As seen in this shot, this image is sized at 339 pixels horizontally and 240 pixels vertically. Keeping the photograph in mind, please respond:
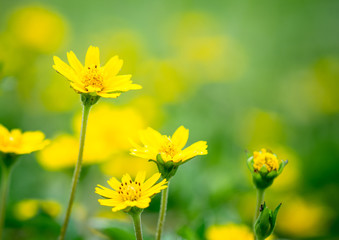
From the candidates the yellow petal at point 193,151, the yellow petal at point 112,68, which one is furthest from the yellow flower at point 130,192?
the yellow petal at point 112,68

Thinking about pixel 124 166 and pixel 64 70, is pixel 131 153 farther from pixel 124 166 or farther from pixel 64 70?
pixel 124 166

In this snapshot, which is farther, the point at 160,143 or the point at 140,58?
the point at 140,58

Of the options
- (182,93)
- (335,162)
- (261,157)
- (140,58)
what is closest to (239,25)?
(140,58)

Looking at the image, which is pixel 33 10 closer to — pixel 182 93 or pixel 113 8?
pixel 182 93

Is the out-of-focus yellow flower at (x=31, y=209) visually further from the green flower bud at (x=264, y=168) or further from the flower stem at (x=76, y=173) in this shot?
the green flower bud at (x=264, y=168)

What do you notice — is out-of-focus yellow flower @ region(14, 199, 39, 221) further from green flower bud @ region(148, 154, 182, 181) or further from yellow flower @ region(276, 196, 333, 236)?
yellow flower @ region(276, 196, 333, 236)
